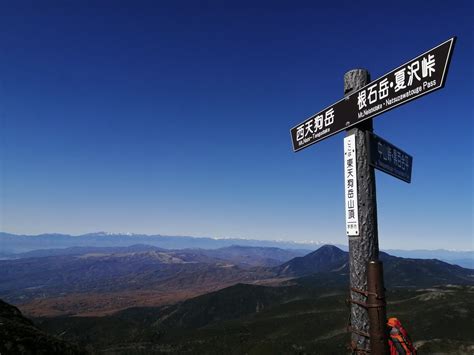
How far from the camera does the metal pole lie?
4779mm

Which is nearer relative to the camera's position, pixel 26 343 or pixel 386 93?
pixel 386 93

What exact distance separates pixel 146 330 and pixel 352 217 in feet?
381

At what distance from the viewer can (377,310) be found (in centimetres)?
487

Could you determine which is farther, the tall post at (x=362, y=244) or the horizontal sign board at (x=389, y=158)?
the horizontal sign board at (x=389, y=158)

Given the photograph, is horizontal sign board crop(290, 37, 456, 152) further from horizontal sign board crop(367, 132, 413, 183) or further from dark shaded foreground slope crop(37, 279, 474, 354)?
dark shaded foreground slope crop(37, 279, 474, 354)

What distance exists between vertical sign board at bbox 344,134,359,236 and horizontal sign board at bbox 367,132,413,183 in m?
0.29

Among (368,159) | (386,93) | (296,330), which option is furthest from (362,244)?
(296,330)

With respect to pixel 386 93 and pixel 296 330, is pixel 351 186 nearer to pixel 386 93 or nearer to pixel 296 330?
pixel 386 93

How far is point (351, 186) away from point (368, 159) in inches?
20.3

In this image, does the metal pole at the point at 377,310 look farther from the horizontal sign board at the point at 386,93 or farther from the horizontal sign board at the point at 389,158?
the horizontal sign board at the point at 386,93

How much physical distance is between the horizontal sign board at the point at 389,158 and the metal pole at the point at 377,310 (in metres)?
1.67

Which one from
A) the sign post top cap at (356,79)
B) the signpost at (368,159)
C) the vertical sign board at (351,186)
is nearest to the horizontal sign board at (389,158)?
the signpost at (368,159)

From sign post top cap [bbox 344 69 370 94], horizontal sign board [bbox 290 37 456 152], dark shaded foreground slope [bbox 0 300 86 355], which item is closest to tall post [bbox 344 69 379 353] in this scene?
horizontal sign board [bbox 290 37 456 152]

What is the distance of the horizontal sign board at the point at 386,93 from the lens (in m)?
4.63
